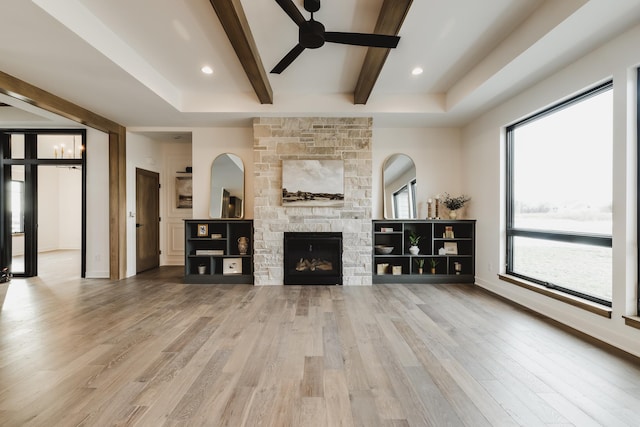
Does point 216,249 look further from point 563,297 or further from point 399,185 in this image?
point 563,297

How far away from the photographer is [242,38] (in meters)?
2.61

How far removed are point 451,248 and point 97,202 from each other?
6.27 m

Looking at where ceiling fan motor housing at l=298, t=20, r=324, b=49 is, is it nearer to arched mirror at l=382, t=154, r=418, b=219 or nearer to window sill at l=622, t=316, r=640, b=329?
arched mirror at l=382, t=154, r=418, b=219

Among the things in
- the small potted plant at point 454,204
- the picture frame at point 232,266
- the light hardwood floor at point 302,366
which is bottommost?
the light hardwood floor at point 302,366

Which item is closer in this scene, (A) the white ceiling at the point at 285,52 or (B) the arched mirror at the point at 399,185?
(A) the white ceiling at the point at 285,52

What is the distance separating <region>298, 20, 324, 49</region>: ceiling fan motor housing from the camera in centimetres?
232

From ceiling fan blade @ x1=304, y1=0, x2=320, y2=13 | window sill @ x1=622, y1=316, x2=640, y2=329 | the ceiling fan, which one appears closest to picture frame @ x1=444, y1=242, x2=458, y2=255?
window sill @ x1=622, y1=316, x2=640, y2=329

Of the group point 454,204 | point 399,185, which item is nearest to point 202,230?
point 399,185

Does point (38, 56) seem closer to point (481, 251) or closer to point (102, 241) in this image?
point (102, 241)

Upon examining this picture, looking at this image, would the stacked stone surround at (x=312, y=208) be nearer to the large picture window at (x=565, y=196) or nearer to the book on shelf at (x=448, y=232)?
the book on shelf at (x=448, y=232)

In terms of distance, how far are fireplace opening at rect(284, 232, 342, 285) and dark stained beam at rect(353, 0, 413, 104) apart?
7.13 ft

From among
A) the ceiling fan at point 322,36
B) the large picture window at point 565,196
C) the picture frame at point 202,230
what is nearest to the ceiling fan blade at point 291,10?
the ceiling fan at point 322,36

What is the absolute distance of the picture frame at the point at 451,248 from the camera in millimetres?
4730

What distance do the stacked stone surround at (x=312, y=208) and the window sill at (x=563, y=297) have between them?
1981 mm
